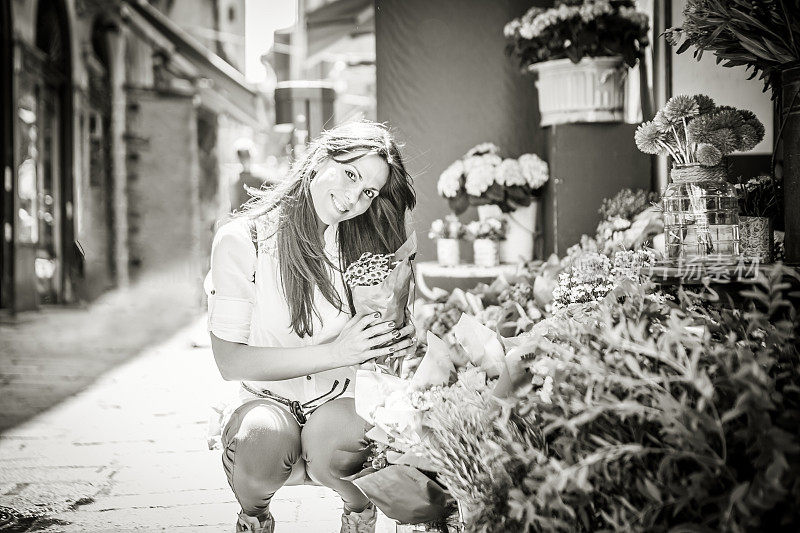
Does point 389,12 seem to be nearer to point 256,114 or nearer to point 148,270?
point 148,270

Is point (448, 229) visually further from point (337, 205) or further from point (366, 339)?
point (366, 339)

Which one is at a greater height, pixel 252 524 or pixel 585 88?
pixel 585 88

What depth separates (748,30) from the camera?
1.97 meters

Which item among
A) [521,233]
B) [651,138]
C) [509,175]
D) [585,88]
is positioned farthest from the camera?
[521,233]

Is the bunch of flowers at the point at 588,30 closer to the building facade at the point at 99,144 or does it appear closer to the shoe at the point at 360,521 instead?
the shoe at the point at 360,521

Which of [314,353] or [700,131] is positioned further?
[700,131]

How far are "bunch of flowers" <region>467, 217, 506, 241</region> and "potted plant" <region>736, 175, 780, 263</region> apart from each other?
5.89ft

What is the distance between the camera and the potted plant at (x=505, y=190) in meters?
4.24

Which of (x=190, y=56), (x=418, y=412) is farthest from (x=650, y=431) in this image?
(x=190, y=56)

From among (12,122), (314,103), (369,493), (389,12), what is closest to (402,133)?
(389,12)

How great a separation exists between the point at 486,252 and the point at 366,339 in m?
2.34

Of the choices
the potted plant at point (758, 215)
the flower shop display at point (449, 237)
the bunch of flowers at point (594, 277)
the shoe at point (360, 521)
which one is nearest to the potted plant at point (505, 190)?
the flower shop display at point (449, 237)

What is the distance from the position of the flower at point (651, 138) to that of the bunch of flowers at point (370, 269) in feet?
2.78

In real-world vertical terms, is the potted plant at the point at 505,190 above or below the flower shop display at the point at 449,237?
above
